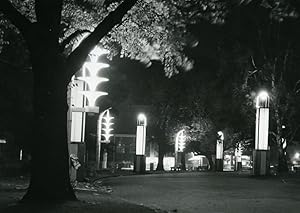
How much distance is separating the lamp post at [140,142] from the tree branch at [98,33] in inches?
1067

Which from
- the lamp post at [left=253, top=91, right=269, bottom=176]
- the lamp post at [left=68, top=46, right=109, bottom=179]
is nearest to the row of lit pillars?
the lamp post at [left=253, top=91, right=269, bottom=176]

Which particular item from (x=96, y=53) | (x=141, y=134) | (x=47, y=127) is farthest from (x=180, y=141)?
(x=47, y=127)

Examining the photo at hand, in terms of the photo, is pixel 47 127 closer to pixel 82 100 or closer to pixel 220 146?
pixel 82 100

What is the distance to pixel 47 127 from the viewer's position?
44.5ft

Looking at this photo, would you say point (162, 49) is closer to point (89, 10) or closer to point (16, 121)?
point (89, 10)

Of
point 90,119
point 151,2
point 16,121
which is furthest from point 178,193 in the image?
point 90,119

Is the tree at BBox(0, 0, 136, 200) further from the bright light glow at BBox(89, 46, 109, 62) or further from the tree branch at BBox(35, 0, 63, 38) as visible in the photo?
the bright light glow at BBox(89, 46, 109, 62)

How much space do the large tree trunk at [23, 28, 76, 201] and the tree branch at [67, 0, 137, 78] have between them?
42cm

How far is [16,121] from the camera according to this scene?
40406 mm

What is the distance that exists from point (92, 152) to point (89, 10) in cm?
3875

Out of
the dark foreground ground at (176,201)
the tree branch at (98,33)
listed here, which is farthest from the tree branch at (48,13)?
the dark foreground ground at (176,201)

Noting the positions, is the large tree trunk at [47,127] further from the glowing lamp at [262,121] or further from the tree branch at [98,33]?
the glowing lamp at [262,121]

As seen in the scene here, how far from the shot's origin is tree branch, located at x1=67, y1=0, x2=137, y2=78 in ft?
45.5

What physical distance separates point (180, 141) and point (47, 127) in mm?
43793
